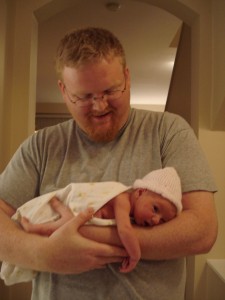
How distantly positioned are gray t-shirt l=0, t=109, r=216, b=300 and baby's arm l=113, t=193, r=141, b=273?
0.07 meters

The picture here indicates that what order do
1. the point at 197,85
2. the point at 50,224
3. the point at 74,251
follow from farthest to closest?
the point at 197,85
the point at 50,224
the point at 74,251

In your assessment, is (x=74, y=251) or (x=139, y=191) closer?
(x=74, y=251)

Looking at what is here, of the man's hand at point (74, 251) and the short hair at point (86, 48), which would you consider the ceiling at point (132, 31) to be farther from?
the man's hand at point (74, 251)

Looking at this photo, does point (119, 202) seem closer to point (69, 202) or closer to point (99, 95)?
point (69, 202)

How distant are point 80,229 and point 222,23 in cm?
178

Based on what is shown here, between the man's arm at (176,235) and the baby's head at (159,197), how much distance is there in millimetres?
39

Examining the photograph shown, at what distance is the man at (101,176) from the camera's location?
90 cm

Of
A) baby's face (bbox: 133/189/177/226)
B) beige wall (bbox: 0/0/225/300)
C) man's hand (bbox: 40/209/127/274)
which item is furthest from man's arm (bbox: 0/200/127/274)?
beige wall (bbox: 0/0/225/300)

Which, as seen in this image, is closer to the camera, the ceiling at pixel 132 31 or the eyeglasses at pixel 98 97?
the eyeglasses at pixel 98 97

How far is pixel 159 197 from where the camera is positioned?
3.29 ft

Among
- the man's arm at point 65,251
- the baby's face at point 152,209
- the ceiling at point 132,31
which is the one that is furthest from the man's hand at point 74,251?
the ceiling at point 132,31

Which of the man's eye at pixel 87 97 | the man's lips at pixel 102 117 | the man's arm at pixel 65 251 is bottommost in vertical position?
the man's arm at pixel 65 251

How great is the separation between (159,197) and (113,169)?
17cm

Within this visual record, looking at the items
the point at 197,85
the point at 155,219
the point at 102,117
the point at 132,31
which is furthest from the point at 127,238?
the point at 132,31
